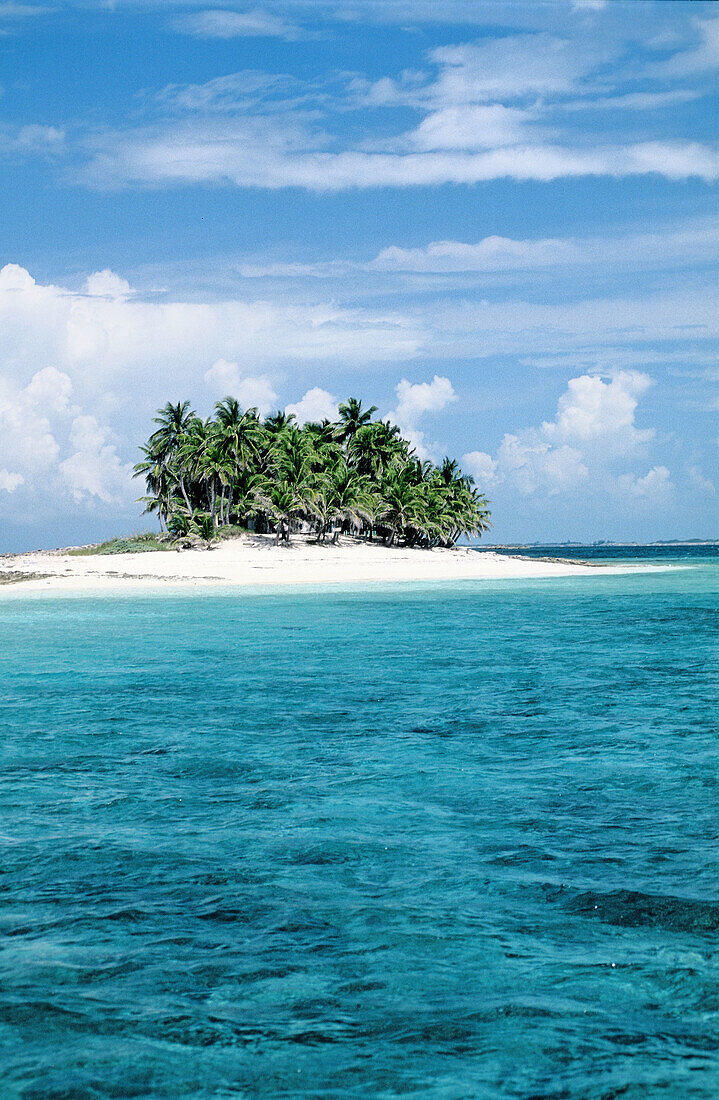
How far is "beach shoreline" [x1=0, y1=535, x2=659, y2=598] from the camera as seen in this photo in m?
47.8

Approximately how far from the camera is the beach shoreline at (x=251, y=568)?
47.8 m

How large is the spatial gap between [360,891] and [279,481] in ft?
205

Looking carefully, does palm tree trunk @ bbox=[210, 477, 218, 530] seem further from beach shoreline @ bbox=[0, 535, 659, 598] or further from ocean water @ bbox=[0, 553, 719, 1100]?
ocean water @ bbox=[0, 553, 719, 1100]

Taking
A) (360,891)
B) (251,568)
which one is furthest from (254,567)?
(360,891)

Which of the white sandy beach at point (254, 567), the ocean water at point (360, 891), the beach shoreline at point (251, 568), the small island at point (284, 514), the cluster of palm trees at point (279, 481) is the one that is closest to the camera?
the ocean water at point (360, 891)

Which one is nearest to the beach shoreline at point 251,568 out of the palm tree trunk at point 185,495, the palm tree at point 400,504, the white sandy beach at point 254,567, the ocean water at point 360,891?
the white sandy beach at point 254,567

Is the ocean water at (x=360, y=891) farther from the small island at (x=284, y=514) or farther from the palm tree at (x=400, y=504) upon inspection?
the palm tree at (x=400, y=504)

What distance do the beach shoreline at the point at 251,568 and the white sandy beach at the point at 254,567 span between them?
50 millimetres

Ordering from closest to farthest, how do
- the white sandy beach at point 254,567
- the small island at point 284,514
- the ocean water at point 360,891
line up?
the ocean water at point 360,891
the white sandy beach at point 254,567
the small island at point 284,514

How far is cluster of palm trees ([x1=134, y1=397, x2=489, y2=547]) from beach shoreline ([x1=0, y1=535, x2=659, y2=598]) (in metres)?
2.99

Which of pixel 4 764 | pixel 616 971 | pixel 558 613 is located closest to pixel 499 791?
pixel 616 971

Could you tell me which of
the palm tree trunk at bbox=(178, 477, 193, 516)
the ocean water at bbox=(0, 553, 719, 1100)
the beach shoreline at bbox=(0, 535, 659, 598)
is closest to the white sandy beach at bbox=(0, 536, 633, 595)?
the beach shoreline at bbox=(0, 535, 659, 598)

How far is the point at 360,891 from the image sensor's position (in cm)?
713

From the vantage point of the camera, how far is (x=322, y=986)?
18.4 ft
